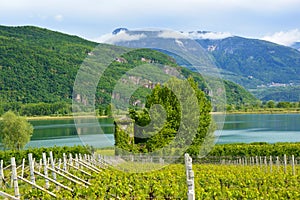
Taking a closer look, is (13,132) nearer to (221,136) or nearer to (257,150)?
(221,136)

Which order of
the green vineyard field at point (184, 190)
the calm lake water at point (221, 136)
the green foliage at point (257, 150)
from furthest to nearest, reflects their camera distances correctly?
the calm lake water at point (221, 136), the green foliage at point (257, 150), the green vineyard field at point (184, 190)

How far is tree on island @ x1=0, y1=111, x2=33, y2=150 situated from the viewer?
2127 inches

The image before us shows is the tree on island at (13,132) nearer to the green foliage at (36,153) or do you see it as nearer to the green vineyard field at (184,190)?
the green foliage at (36,153)

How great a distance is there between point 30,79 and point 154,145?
167 m

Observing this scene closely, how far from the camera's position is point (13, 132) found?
5438cm

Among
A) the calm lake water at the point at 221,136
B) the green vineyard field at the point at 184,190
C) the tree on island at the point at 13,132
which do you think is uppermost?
the green vineyard field at the point at 184,190

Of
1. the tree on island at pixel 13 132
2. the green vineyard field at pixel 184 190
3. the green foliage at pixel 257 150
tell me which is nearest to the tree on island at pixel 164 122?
the green foliage at pixel 257 150

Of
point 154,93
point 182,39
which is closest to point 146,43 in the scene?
point 182,39

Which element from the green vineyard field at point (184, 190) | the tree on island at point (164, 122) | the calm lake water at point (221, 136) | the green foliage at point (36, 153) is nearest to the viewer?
the green vineyard field at point (184, 190)

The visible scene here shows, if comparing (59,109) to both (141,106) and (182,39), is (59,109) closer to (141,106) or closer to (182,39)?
(141,106)

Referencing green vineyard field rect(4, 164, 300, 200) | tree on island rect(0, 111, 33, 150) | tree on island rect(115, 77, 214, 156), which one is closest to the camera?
green vineyard field rect(4, 164, 300, 200)

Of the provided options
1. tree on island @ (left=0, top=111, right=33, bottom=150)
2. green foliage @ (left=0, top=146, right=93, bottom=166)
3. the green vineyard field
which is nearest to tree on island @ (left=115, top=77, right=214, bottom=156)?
green foliage @ (left=0, top=146, right=93, bottom=166)

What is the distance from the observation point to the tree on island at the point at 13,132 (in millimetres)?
54031

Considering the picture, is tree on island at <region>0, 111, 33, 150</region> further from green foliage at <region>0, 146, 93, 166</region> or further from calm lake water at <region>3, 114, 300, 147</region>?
green foliage at <region>0, 146, 93, 166</region>
